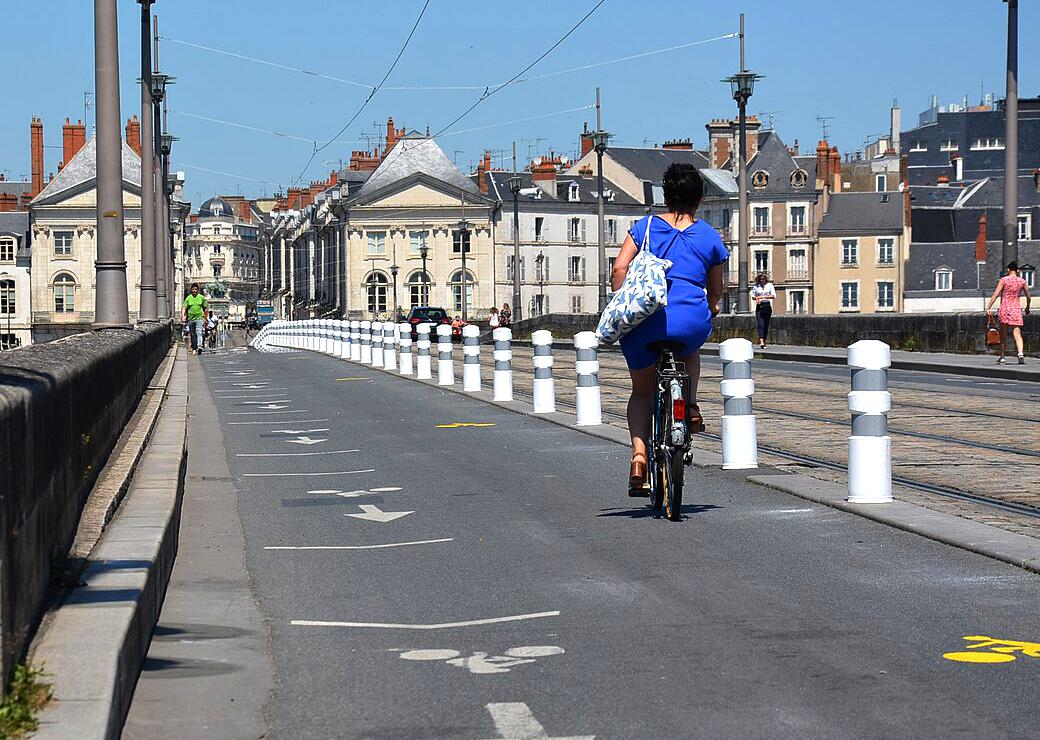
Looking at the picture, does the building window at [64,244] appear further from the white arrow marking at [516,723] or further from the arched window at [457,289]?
the white arrow marking at [516,723]

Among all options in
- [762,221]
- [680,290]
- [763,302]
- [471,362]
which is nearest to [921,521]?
[680,290]

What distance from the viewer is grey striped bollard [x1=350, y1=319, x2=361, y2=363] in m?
38.5

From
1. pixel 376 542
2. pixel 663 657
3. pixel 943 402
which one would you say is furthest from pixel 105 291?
pixel 663 657

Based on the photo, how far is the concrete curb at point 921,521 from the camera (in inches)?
313

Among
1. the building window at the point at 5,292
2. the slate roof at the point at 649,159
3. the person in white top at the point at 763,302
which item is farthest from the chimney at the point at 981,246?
the person in white top at the point at 763,302

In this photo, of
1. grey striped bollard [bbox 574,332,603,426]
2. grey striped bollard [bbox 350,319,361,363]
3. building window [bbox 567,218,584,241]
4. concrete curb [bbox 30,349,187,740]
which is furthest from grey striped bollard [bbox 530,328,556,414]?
building window [bbox 567,218,584,241]

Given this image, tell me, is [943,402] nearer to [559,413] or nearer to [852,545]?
[559,413]

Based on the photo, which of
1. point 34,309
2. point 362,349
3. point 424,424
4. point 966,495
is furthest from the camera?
point 34,309

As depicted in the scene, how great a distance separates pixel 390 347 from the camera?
3284 centimetres

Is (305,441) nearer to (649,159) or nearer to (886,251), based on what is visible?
(886,251)

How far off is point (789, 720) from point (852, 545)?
11.6 ft

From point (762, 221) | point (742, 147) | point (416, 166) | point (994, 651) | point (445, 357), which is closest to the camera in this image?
point (994, 651)

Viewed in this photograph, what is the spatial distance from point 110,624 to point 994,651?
294 centimetres

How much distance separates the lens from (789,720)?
499cm
